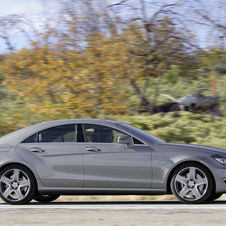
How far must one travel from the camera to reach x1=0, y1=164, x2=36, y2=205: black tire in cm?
662

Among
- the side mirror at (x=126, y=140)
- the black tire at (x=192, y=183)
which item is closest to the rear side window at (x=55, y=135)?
the side mirror at (x=126, y=140)

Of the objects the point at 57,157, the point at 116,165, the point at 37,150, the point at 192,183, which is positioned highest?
the point at 37,150

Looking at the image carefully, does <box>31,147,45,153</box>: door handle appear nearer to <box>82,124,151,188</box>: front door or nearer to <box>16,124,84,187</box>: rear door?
→ <box>16,124,84,187</box>: rear door

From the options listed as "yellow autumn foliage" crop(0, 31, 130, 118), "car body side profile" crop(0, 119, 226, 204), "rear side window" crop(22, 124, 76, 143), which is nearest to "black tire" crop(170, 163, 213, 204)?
"car body side profile" crop(0, 119, 226, 204)

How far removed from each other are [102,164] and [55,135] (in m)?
0.99

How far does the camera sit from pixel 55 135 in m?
6.84

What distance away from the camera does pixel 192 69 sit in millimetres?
Answer: 15578

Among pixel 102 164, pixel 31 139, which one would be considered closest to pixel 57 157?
pixel 31 139

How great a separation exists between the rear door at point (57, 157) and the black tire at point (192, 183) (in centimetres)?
153

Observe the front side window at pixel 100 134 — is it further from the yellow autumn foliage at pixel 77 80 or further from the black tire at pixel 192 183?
the yellow autumn foliage at pixel 77 80

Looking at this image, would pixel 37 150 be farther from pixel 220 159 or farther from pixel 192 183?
pixel 220 159
